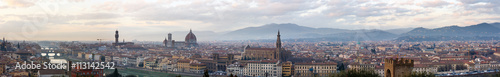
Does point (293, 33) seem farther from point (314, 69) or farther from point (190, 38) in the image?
point (314, 69)

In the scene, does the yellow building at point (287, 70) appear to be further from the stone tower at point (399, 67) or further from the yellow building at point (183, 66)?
the stone tower at point (399, 67)

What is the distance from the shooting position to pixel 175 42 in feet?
211

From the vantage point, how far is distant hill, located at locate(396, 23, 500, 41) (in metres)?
113

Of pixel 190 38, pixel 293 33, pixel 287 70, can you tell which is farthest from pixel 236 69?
pixel 293 33

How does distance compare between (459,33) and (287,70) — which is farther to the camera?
(459,33)

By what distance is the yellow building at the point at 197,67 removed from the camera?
2523 centimetres

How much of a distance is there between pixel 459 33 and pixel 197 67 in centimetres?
11214

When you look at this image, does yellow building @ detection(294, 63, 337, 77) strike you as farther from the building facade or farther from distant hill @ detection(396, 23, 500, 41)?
distant hill @ detection(396, 23, 500, 41)

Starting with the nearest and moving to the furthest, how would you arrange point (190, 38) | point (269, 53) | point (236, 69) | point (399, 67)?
point (399, 67)
point (236, 69)
point (269, 53)
point (190, 38)

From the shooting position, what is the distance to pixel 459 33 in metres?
120

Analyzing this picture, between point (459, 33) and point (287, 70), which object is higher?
point (459, 33)

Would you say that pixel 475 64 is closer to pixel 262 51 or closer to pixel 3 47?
pixel 262 51

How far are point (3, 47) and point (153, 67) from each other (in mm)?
13012

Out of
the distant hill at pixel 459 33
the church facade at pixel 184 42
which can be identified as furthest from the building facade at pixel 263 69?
the distant hill at pixel 459 33
